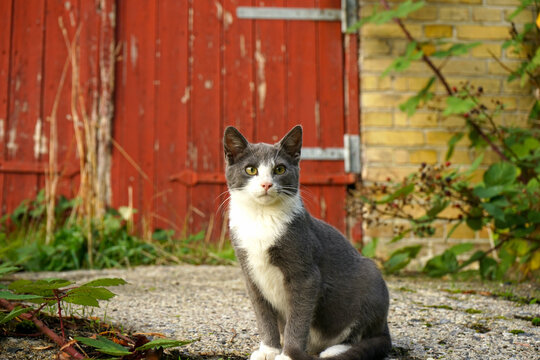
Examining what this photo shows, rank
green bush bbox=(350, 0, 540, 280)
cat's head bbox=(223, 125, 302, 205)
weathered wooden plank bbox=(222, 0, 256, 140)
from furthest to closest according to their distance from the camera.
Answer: weathered wooden plank bbox=(222, 0, 256, 140), green bush bbox=(350, 0, 540, 280), cat's head bbox=(223, 125, 302, 205)

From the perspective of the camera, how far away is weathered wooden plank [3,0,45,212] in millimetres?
4629

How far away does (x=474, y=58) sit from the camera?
15.7ft

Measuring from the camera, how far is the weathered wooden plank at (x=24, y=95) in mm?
4629

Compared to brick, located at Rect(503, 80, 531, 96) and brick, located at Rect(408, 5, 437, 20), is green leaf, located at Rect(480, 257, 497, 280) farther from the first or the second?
brick, located at Rect(408, 5, 437, 20)

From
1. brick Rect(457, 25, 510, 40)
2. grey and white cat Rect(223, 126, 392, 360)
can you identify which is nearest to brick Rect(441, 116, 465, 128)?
brick Rect(457, 25, 510, 40)

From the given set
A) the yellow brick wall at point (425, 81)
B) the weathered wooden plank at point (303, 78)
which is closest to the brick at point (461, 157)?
the yellow brick wall at point (425, 81)

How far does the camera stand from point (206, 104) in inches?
190

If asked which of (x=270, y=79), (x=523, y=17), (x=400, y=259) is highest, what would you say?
(x=523, y=17)

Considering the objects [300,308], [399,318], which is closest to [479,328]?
[399,318]

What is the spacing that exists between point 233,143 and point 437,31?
3.38 meters

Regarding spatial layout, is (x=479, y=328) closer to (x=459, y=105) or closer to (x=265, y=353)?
(x=265, y=353)

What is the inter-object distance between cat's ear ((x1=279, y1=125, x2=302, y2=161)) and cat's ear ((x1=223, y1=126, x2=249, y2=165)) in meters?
0.15

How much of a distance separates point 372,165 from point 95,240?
2431 mm

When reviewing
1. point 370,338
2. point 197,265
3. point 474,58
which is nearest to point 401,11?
point 474,58
